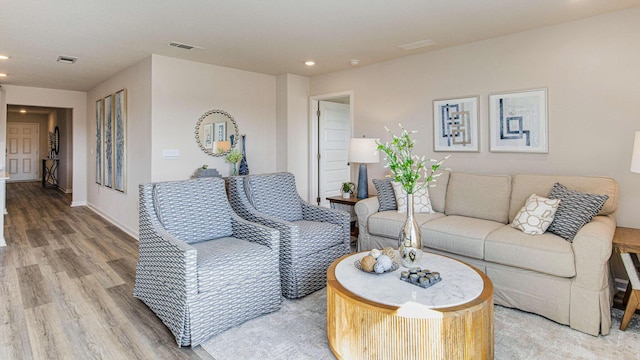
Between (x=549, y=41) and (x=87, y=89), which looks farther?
→ (x=87, y=89)

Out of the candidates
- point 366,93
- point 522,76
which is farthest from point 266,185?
point 522,76

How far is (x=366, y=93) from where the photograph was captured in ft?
16.2

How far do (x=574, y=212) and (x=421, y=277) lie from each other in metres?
1.51

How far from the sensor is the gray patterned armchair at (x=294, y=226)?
2904 mm

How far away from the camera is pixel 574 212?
2.68 metres

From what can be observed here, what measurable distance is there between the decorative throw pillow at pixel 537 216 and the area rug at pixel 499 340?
2.12ft

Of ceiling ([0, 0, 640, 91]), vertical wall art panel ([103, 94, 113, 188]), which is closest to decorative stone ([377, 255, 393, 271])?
ceiling ([0, 0, 640, 91])

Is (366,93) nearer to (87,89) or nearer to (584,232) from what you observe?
(584,232)

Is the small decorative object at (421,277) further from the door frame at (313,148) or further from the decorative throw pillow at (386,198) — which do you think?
the door frame at (313,148)

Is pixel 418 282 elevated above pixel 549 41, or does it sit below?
below

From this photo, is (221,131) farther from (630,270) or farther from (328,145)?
(630,270)

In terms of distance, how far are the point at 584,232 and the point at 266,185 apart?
2.57m

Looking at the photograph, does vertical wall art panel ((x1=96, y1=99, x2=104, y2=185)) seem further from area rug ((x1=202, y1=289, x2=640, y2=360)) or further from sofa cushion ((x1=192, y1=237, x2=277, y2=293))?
→ area rug ((x1=202, y1=289, x2=640, y2=360))

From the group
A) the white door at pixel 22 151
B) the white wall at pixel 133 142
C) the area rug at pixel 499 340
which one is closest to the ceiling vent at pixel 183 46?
the white wall at pixel 133 142
